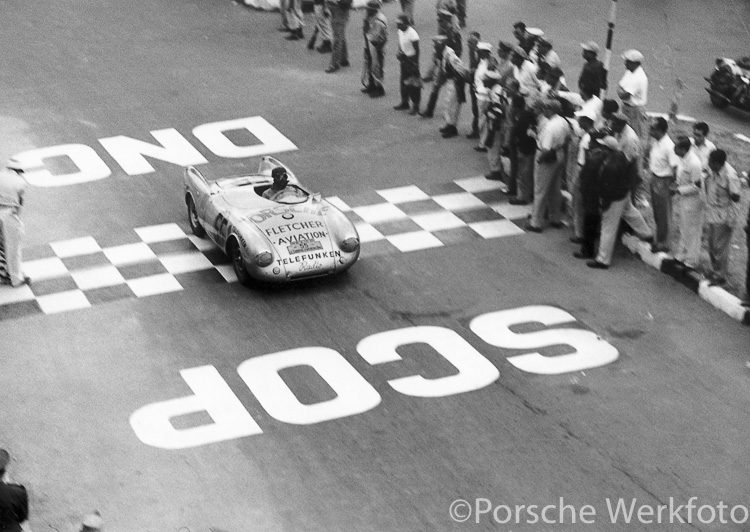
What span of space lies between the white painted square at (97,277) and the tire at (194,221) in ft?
4.18

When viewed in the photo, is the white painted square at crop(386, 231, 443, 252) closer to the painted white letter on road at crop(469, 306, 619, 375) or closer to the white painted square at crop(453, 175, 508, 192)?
the white painted square at crop(453, 175, 508, 192)

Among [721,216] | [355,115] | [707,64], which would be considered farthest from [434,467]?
[707,64]

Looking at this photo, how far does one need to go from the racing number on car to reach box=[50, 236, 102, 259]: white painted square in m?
3.70

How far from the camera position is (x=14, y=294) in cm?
1494

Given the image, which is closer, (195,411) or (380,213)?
(195,411)

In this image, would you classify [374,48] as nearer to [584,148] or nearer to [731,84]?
[731,84]

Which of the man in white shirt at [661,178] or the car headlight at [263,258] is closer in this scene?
the car headlight at [263,258]

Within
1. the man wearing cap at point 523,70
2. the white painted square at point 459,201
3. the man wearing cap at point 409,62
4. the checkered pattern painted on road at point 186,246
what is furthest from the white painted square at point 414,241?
the man wearing cap at point 409,62

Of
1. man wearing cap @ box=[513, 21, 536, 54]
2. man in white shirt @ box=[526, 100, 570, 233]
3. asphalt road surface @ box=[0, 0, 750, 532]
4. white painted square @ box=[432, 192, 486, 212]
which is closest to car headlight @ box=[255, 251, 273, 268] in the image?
asphalt road surface @ box=[0, 0, 750, 532]

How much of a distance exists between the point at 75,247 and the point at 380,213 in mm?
4101

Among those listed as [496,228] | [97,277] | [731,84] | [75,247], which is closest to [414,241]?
[496,228]

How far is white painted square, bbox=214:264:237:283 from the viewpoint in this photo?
15.3 meters

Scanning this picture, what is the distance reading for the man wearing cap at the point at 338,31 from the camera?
76.0 ft

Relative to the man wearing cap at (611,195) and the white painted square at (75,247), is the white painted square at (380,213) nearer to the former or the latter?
the man wearing cap at (611,195)
